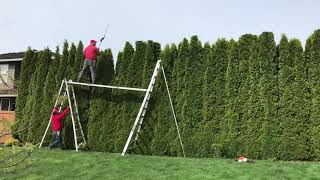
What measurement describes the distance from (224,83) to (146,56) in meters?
2.98

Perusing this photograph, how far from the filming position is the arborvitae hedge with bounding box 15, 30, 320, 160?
42.3 ft

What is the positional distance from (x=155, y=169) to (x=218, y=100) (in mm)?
4038

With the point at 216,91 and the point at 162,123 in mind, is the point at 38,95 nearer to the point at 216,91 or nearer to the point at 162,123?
the point at 162,123

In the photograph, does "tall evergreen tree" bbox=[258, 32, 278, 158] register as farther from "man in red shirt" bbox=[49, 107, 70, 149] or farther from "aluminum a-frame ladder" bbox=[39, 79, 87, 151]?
"man in red shirt" bbox=[49, 107, 70, 149]

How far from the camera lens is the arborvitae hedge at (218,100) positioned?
12891mm

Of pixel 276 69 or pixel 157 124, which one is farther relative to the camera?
pixel 157 124

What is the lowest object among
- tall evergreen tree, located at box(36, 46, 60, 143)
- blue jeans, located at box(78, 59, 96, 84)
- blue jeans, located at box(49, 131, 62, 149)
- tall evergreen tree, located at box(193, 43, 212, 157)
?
blue jeans, located at box(49, 131, 62, 149)

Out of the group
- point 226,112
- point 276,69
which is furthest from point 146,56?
point 276,69

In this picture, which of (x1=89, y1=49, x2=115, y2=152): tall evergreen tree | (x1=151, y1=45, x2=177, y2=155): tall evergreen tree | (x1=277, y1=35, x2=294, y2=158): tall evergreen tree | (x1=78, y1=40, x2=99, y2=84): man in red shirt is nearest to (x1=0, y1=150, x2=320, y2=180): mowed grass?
(x1=277, y1=35, x2=294, y2=158): tall evergreen tree

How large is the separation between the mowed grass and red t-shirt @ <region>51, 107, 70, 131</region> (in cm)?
338

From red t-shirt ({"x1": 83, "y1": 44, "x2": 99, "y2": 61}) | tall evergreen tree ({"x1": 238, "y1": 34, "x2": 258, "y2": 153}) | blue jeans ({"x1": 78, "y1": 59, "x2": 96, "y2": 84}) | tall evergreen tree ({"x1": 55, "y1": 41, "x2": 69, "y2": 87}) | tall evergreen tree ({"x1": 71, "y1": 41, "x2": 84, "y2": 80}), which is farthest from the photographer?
tall evergreen tree ({"x1": 55, "y1": 41, "x2": 69, "y2": 87})

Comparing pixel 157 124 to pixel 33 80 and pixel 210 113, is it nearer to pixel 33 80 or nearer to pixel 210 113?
pixel 210 113

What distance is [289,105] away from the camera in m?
12.9

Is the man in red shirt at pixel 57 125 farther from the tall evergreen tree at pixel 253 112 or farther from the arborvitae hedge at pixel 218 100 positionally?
the tall evergreen tree at pixel 253 112
